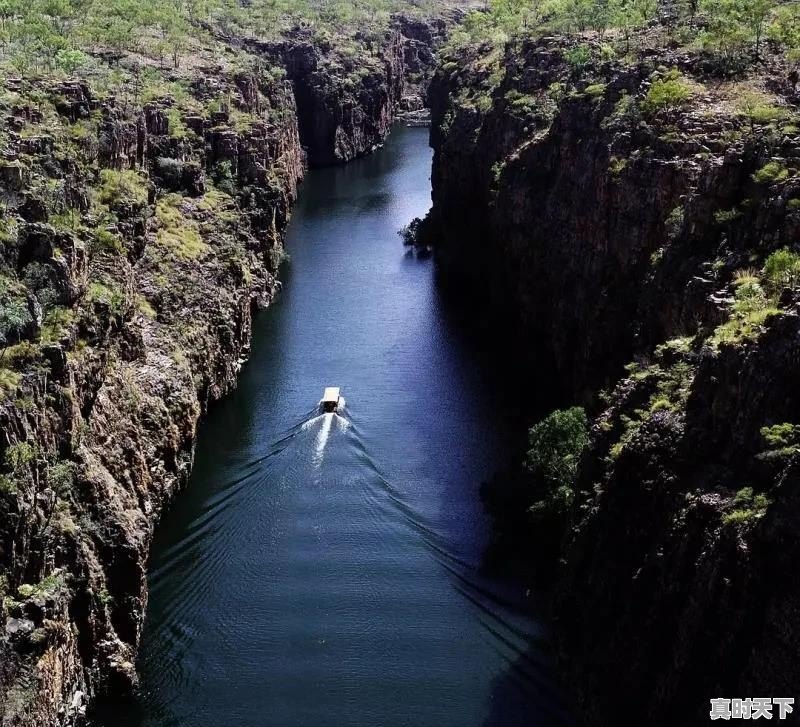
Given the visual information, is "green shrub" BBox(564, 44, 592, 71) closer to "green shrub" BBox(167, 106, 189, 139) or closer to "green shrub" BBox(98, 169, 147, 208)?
"green shrub" BBox(167, 106, 189, 139)

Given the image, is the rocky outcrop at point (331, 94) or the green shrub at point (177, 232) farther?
the rocky outcrop at point (331, 94)

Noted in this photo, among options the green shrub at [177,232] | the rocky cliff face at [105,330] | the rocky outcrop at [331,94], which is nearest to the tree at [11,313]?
the rocky cliff face at [105,330]

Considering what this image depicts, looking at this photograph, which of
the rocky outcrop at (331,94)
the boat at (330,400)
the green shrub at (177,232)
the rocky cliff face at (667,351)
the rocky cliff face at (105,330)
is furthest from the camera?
the rocky outcrop at (331,94)

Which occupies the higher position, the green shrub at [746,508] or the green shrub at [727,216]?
the green shrub at [727,216]

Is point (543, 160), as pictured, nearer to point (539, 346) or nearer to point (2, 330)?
point (539, 346)

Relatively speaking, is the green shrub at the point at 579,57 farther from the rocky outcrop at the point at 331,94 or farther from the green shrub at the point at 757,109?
the rocky outcrop at the point at 331,94

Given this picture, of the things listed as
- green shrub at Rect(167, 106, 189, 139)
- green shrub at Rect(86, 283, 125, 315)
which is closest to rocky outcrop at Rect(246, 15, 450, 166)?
green shrub at Rect(167, 106, 189, 139)

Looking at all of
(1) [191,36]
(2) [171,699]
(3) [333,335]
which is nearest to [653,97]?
(3) [333,335]
